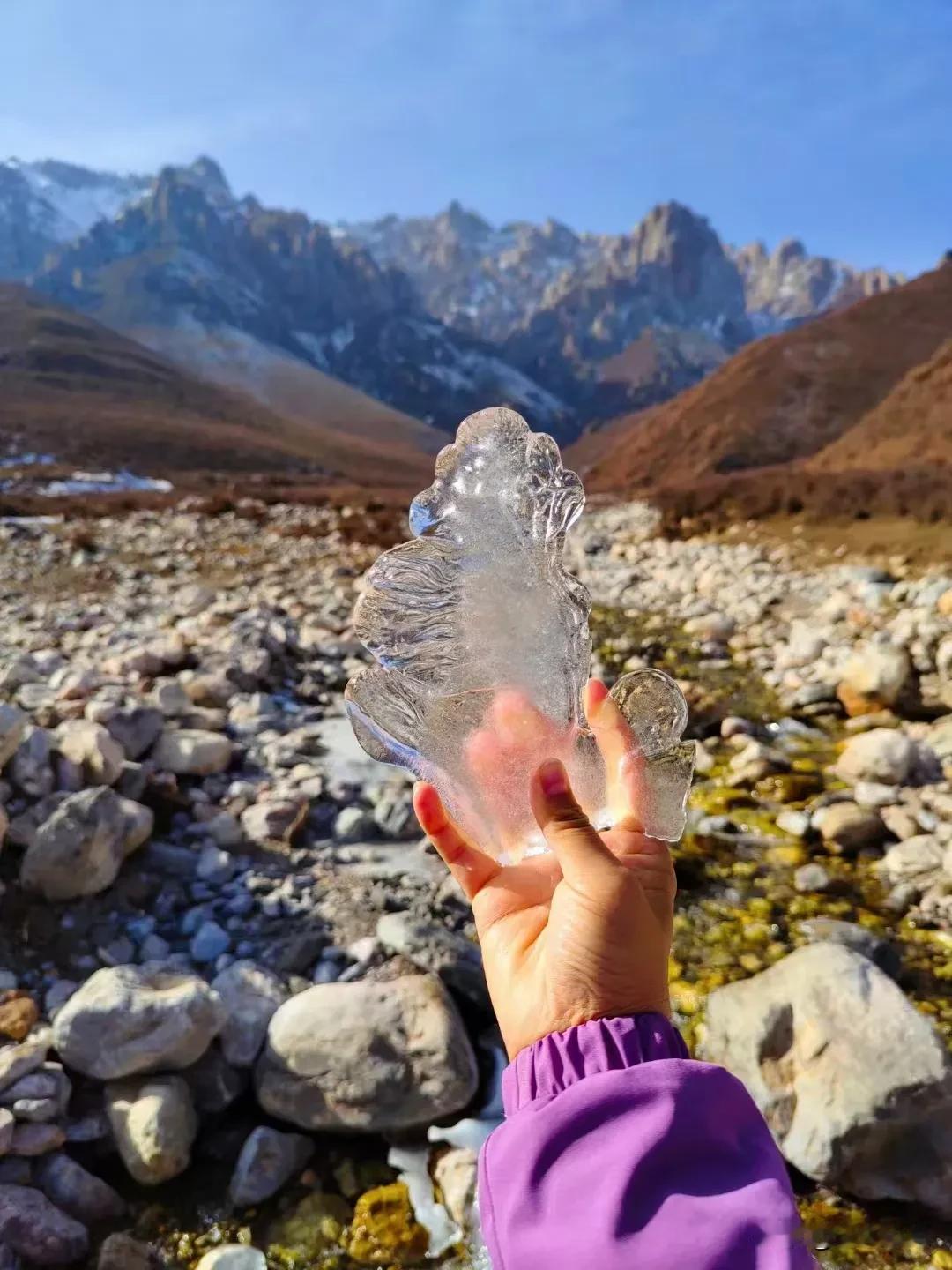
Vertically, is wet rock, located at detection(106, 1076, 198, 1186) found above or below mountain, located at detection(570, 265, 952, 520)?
below

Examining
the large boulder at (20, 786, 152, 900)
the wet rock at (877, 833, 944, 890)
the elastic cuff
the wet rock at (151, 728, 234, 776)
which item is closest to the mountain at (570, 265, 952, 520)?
the wet rock at (877, 833, 944, 890)

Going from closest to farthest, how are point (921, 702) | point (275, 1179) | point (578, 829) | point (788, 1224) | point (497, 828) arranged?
point (788, 1224), point (578, 829), point (497, 828), point (275, 1179), point (921, 702)

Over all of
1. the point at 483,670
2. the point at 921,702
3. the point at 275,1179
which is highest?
the point at 483,670

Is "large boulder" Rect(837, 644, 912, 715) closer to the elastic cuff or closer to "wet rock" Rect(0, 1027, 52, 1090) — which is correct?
the elastic cuff

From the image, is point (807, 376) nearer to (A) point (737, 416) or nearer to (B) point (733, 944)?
(A) point (737, 416)

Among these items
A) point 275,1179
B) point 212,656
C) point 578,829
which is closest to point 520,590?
point 578,829
